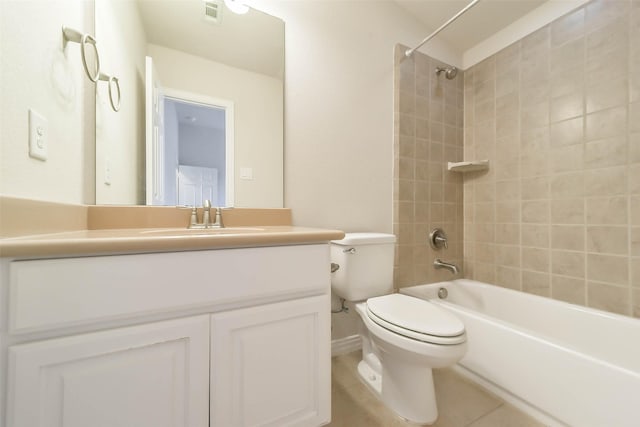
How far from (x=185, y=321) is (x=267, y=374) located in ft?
0.95

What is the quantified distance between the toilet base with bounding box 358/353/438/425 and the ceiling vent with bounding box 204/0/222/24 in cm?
185

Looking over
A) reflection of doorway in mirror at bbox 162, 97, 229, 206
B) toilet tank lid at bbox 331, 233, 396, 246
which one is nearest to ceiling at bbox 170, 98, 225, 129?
reflection of doorway in mirror at bbox 162, 97, 229, 206

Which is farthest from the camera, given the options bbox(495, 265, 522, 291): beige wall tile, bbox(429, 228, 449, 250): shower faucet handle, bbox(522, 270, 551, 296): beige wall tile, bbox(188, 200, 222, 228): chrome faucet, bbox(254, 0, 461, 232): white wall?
bbox(429, 228, 449, 250): shower faucet handle

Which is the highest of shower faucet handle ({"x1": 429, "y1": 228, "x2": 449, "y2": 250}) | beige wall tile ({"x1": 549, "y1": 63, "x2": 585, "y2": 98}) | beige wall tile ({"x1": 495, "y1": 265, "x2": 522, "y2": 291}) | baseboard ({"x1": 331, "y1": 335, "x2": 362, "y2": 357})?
beige wall tile ({"x1": 549, "y1": 63, "x2": 585, "y2": 98})

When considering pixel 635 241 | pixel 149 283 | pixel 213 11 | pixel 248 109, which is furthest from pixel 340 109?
pixel 635 241

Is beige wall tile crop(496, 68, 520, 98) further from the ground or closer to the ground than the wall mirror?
further from the ground

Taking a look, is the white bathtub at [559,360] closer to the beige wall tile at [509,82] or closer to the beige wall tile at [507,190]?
the beige wall tile at [507,190]

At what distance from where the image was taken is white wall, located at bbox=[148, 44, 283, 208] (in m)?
1.14

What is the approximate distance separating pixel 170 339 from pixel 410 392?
98cm

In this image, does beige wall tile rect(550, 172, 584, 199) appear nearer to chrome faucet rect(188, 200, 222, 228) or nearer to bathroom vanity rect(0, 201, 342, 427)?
bathroom vanity rect(0, 201, 342, 427)

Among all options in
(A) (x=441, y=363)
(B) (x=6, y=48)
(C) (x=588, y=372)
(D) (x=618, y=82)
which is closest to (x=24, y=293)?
(B) (x=6, y=48)

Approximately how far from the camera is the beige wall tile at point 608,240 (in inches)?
49.2

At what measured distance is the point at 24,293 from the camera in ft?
1.49

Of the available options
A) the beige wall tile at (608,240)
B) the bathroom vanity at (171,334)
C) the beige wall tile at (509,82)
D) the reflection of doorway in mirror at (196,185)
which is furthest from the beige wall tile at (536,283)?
the reflection of doorway in mirror at (196,185)
